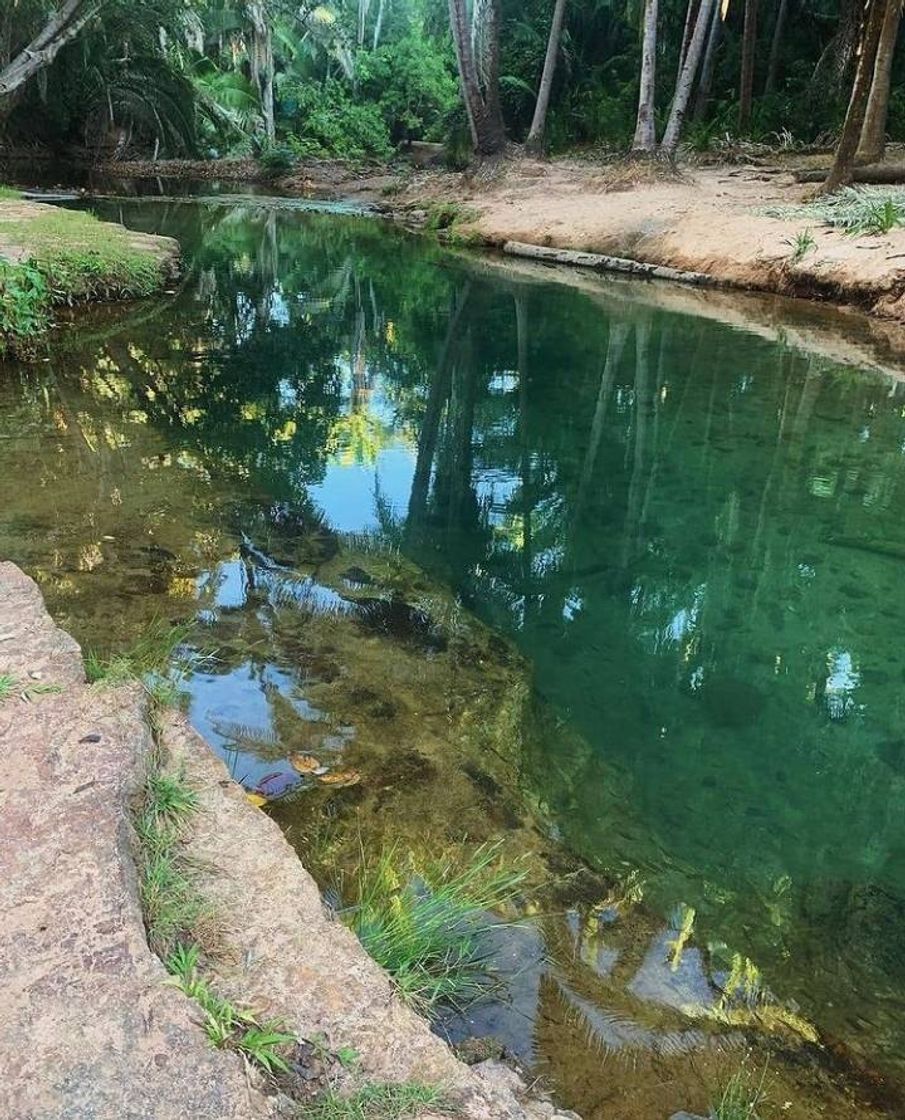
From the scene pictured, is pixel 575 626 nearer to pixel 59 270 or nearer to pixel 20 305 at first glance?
pixel 20 305

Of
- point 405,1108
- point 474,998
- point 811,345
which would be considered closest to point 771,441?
point 811,345

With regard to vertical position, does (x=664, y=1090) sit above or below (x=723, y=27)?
below

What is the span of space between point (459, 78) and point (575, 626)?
25259 mm

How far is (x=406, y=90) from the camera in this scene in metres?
36.5

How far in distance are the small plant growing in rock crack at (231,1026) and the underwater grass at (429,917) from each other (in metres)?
0.41

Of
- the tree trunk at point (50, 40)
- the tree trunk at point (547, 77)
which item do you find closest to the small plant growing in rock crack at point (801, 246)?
the tree trunk at point (547, 77)

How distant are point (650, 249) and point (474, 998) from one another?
14.7 m

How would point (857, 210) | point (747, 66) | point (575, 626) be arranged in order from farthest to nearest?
1. point (747, 66)
2. point (857, 210)
3. point (575, 626)

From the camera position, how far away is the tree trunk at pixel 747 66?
20.0 m

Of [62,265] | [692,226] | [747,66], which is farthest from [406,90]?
[62,265]

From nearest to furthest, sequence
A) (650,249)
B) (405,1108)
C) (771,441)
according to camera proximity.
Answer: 1. (405,1108)
2. (771,441)
3. (650,249)

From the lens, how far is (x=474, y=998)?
93.9 inches

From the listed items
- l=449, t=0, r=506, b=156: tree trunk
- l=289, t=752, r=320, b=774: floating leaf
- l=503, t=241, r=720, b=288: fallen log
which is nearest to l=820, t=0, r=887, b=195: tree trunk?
l=503, t=241, r=720, b=288: fallen log

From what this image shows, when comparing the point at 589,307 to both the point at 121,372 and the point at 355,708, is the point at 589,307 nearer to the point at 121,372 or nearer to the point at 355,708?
the point at 121,372
